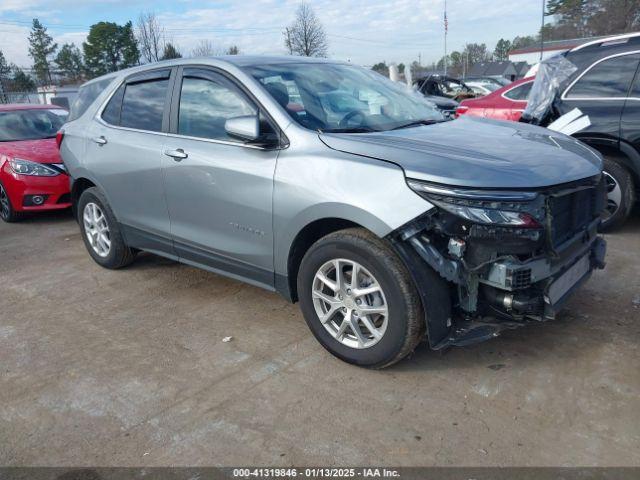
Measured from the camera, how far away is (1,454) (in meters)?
2.68

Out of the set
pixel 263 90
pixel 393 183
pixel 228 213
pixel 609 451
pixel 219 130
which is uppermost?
pixel 263 90

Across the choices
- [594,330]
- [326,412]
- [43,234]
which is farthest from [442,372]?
[43,234]

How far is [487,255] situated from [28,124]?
7.50 meters

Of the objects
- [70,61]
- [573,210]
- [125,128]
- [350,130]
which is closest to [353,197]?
[350,130]

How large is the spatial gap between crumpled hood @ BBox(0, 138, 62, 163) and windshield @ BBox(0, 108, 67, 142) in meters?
0.31

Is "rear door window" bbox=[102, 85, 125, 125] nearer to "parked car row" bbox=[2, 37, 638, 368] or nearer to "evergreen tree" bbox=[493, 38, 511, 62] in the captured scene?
"parked car row" bbox=[2, 37, 638, 368]

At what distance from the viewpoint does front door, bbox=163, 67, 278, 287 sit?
3.49m

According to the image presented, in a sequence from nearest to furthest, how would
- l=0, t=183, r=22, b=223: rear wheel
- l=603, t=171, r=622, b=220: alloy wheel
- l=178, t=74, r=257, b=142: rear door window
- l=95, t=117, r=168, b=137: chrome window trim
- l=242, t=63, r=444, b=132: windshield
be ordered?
l=242, t=63, r=444, b=132: windshield, l=178, t=74, r=257, b=142: rear door window, l=95, t=117, r=168, b=137: chrome window trim, l=603, t=171, r=622, b=220: alloy wheel, l=0, t=183, r=22, b=223: rear wheel

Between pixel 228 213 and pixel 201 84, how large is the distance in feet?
3.24

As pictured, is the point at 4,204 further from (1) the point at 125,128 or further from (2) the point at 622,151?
(2) the point at 622,151

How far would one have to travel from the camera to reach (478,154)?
2.98m

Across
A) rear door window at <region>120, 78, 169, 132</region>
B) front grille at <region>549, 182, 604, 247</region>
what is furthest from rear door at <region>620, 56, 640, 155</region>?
rear door window at <region>120, 78, 169, 132</region>

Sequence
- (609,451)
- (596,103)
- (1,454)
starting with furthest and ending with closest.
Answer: (596,103) < (1,454) < (609,451)

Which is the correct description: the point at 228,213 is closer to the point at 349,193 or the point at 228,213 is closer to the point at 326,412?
the point at 349,193
